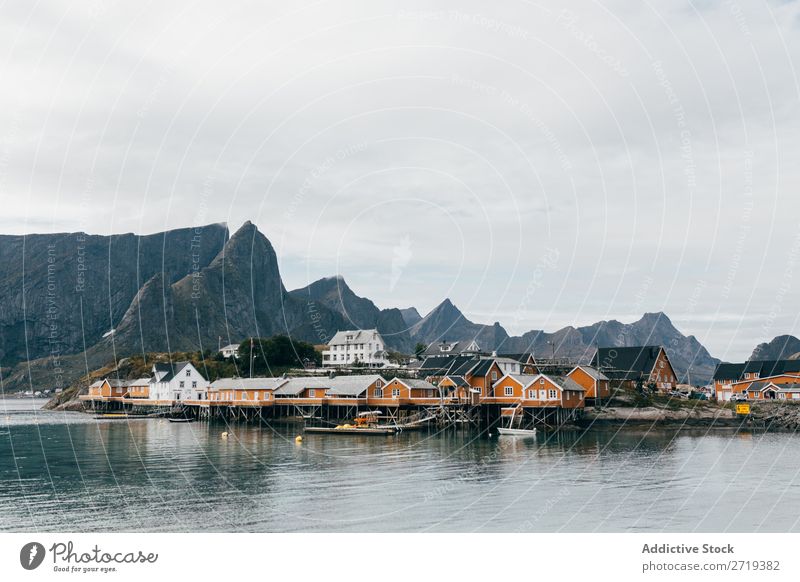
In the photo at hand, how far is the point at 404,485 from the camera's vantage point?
37.2 m

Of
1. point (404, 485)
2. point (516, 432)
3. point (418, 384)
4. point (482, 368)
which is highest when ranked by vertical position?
point (482, 368)

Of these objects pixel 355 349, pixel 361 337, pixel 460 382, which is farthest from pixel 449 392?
pixel 361 337

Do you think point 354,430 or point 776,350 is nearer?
point 354,430

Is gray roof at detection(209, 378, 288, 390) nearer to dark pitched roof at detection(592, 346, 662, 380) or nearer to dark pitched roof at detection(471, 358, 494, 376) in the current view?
dark pitched roof at detection(471, 358, 494, 376)

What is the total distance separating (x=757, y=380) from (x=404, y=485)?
217 ft

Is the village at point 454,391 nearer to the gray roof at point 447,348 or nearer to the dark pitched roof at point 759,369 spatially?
the dark pitched roof at point 759,369

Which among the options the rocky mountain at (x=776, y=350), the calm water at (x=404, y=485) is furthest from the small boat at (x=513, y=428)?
the rocky mountain at (x=776, y=350)

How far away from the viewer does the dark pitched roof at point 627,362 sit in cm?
9244

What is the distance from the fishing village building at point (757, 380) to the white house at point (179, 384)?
73827 millimetres

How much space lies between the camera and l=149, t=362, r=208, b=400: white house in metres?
104

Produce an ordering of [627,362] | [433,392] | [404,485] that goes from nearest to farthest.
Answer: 1. [404,485]
2. [433,392]
3. [627,362]

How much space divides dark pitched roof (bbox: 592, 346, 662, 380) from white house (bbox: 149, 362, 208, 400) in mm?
58761

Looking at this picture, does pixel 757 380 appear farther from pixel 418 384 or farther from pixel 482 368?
pixel 418 384
